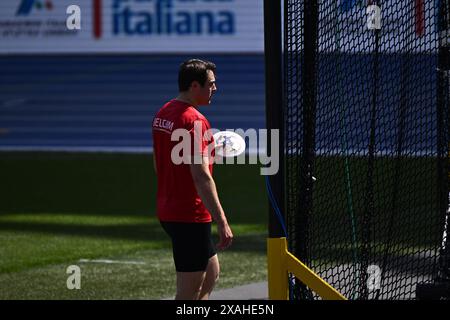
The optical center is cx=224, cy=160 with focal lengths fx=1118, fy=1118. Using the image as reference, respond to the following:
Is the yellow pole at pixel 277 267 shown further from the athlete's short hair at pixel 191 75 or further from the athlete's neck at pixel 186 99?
the athlete's short hair at pixel 191 75

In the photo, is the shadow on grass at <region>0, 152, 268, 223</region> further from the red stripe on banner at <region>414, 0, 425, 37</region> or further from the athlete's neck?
the athlete's neck

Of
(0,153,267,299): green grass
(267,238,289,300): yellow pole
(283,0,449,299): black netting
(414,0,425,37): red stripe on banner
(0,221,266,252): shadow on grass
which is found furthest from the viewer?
(0,221,266,252): shadow on grass

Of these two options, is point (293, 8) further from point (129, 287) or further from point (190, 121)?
point (129, 287)

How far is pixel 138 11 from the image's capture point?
88.2 feet

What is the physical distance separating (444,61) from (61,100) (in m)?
20.8

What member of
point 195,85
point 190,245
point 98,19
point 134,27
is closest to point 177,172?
point 190,245

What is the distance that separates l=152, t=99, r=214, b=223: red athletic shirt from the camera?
22.6ft

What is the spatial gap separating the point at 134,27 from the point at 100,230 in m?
13.7

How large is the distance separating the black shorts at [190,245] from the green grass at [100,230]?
279 cm

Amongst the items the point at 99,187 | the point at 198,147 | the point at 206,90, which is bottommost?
the point at 99,187

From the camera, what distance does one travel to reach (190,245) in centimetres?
697

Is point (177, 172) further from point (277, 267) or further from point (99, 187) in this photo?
point (99, 187)

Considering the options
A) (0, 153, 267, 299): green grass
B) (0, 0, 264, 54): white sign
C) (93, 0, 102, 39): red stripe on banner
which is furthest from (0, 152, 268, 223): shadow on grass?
(93, 0, 102, 39): red stripe on banner

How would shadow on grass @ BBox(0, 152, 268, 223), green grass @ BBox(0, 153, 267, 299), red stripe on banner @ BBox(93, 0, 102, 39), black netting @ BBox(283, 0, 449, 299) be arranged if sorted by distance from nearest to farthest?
black netting @ BBox(283, 0, 449, 299)
green grass @ BBox(0, 153, 267, 299)
shadow on grass @ BBox(0, 152, 268, 223)
red stripe on banner @ BBox(93, 0, 102, 39)
